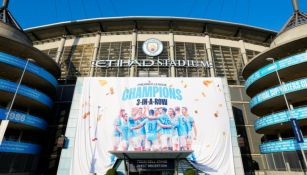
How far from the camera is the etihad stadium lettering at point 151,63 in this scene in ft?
114

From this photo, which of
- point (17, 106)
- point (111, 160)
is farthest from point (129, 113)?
point (17, 106)

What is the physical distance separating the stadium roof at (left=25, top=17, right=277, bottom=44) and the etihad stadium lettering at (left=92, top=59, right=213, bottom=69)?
8.31 m

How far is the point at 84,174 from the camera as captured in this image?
2281 centimetres

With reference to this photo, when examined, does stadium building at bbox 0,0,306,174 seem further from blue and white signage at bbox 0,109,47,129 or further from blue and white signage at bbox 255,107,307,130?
blue and white signage at bbox 255,107,307,130

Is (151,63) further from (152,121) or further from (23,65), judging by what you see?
(23,65)

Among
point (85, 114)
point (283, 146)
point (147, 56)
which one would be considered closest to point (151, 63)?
point (147, 56)

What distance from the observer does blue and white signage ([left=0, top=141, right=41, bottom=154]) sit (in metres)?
22.5

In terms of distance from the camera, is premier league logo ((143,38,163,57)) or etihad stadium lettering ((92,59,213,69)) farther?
premier league logo ((143,38,163,57))

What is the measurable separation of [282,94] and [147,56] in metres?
21.7

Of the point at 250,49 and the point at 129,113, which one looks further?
the point at 250,49

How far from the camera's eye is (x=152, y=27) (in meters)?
40.0

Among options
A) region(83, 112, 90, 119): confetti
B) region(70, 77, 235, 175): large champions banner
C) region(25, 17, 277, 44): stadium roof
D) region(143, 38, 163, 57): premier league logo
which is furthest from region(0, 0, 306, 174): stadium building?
region(83, 112, 90, 119): confetti

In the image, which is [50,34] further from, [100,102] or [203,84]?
[203,84]

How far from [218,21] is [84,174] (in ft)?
114
